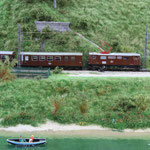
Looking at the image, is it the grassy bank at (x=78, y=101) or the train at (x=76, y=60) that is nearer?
the grassy bank at (x=78, y=101)

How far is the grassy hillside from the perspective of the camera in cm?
3938

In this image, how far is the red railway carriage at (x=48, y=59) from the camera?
112 feet

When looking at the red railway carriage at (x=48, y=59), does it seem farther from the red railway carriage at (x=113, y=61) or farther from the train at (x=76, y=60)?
the red railway carriage at (x=113, y=61)

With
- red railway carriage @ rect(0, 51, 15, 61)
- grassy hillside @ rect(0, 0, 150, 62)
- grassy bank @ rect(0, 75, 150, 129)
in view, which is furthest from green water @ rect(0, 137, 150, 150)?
grassy hillside @ rect(0, 0, 150, 62)

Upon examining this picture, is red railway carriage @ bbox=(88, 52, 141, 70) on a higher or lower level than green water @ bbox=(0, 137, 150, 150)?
higher

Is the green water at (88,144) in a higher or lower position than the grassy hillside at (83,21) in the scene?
lower

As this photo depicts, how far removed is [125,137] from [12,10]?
3495cm

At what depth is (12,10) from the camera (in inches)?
1828

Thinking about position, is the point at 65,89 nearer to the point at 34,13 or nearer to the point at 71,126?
the point at 71,126

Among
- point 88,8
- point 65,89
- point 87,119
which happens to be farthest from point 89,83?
point 88,8

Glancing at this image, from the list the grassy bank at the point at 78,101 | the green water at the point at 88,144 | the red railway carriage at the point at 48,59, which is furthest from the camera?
the red railway carriage at the point at 48,59

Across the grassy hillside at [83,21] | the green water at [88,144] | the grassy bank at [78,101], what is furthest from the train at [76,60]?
the green water at [88,144]

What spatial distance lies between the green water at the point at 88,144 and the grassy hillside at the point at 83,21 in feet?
68.8

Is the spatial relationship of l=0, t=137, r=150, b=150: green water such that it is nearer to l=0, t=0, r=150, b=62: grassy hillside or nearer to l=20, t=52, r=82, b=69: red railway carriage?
l=20, t=52, r=82, b=69: red railway carriage
